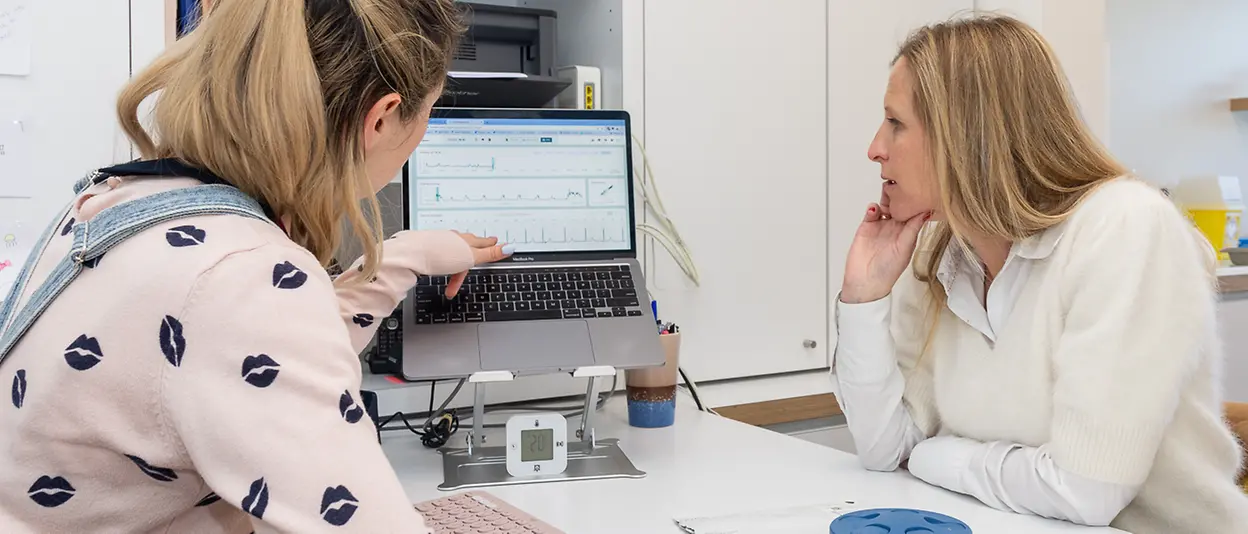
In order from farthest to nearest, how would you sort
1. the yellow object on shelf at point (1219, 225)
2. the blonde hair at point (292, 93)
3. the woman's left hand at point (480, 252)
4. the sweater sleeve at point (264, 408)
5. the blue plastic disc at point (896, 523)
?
the yellow object on shelf at point (1219, 225) → the woman's left hand at point (480, 252) → the blue plastic disc at point (896, 523) → the blonde hair at point (292, 93) → the sweater sleeve at point (264, 408)

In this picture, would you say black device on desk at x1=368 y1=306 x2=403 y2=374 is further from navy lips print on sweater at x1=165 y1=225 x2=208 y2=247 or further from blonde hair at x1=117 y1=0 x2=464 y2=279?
navy lips print on sweater at x1=165 y1=225 x2=208 y2=247

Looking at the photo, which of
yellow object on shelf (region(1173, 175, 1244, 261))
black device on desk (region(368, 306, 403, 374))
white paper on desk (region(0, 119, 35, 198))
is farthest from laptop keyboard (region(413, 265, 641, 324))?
yellow object on shelf (region(1173, 175, 1244, 261))

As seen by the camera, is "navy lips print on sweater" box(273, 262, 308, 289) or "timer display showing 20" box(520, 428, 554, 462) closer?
"navy lips print on sweater" box(273, 262, 308, 289)

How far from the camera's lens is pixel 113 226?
66cm

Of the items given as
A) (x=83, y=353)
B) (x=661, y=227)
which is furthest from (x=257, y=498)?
(x=661, y=227)

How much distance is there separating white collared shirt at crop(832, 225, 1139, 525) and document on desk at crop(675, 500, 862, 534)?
0.16 m

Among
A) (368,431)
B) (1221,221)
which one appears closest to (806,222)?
(368,431)

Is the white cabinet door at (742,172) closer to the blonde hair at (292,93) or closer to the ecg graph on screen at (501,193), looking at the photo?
the ecg graph on screen at (501,193)

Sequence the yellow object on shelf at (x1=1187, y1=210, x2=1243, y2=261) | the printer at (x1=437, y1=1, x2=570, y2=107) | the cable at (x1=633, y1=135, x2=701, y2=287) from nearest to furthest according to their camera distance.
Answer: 1. the printer at (x1=437, y1=1, x2=570, y2=107)
2. the cable at (x1=633, y1=135, x2=701, y2=287)
3. the yellow object on shelf at (x1=1187, y1=210, x2=1243, y2=261)

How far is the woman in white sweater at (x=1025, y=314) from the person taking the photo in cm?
106

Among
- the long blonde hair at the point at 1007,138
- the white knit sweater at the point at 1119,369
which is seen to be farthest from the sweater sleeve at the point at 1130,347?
the long blonde hair at the point at 1007,138

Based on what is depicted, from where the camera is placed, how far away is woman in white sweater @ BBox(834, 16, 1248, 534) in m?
1.06

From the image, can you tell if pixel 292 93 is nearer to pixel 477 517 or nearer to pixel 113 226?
pixel 113 226

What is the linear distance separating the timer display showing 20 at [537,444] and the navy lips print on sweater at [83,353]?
0.69 m
